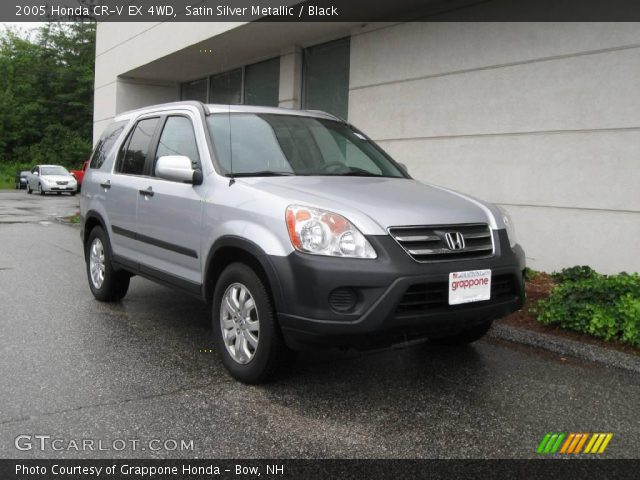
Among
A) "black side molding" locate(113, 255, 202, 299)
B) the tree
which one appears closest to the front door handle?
"black side molding" locate(113, 255, 202, 299)

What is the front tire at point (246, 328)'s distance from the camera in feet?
12.2

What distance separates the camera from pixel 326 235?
3523mm

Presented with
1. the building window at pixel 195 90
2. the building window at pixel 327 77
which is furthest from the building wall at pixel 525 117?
the building window at pixel 195 90

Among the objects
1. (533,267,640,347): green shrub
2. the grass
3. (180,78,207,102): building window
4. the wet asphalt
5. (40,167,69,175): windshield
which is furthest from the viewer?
the grass

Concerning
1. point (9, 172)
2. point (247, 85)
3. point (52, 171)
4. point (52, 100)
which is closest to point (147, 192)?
point (247, 85)

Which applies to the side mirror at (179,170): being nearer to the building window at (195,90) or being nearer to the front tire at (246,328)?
the front tire at (246,328)

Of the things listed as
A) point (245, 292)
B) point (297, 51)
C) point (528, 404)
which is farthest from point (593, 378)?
point (297, 51)

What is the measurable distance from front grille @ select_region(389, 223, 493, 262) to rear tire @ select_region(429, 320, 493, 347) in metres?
1.05

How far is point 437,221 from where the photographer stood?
3729 mm

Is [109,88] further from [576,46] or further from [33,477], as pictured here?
[33,477]

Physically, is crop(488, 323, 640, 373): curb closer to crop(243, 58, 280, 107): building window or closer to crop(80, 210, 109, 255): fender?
crop(80, 210, 109, 255): fender

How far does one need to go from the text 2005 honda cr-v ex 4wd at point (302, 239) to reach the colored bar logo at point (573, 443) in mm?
802

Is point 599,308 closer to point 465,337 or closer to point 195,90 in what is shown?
point 465,337

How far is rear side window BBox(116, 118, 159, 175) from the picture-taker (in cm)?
550
